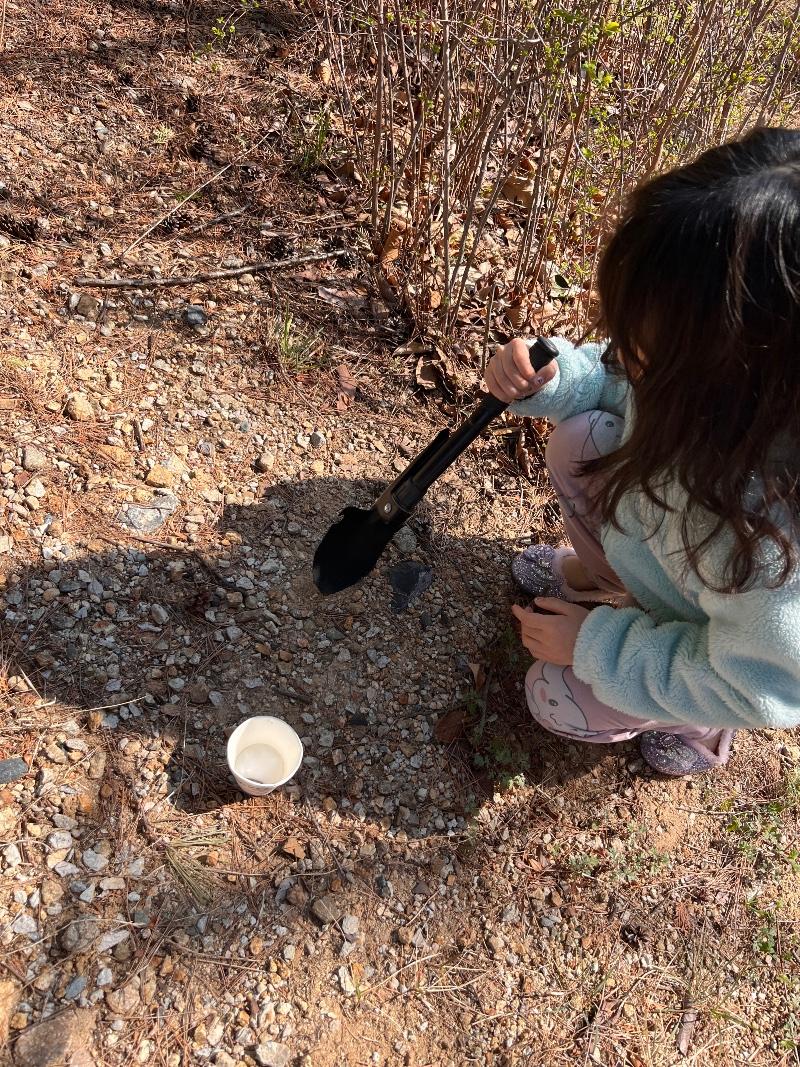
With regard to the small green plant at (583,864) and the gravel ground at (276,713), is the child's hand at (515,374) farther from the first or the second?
the small green plant at (583,864)

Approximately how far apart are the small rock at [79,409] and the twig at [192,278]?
1.33 feet

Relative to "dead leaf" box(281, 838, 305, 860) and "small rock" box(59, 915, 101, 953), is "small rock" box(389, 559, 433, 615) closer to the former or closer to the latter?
"dead leaf" box(281, 838, 305, 860)

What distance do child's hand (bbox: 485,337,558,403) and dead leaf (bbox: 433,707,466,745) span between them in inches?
31.6

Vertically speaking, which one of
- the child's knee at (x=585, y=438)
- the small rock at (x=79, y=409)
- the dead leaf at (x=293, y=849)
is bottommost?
the dead leaf at (x=293, y=849)

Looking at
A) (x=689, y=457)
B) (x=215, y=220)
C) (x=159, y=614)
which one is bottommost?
(x=159, y=614)

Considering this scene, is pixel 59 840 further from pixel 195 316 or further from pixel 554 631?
pixel 195 316

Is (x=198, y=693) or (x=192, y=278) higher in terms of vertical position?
(x=192, y=278)

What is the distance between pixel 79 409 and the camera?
6.86 feet

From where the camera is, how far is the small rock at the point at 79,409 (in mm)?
2084

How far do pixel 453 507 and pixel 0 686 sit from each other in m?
1.28

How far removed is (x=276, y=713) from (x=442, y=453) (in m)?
0.74

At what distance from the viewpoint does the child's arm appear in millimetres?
1318

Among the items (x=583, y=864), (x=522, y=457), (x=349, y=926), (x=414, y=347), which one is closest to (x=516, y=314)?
(x=414, y=347)

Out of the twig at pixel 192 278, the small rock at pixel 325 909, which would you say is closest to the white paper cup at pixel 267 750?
the small rock at pixel 325 909
